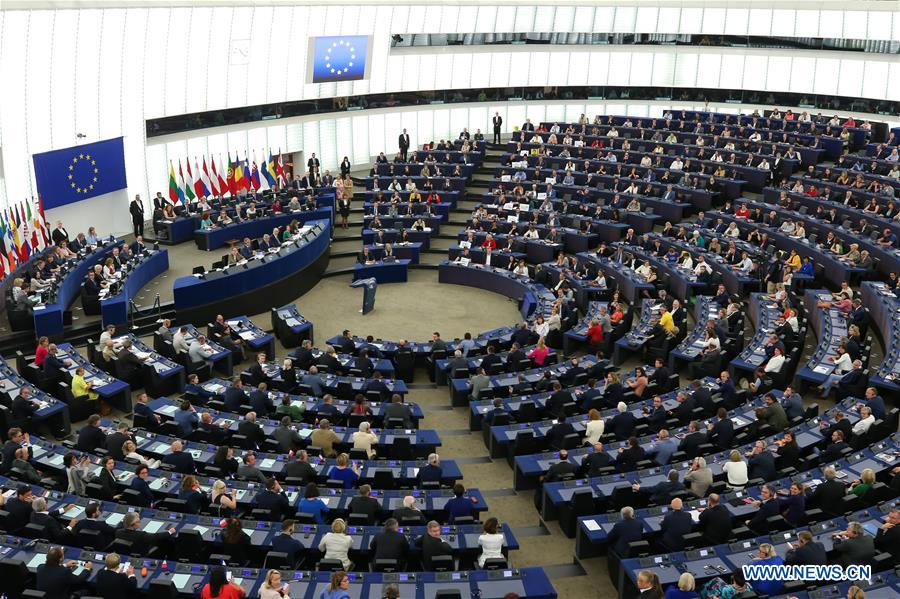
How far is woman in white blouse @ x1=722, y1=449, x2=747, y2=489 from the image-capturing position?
44.0ft

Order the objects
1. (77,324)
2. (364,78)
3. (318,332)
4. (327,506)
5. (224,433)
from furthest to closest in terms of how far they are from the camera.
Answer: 1. (364,78)
2. (318,332)
3. (77,324)
4. (224,433)
5. (327,506)

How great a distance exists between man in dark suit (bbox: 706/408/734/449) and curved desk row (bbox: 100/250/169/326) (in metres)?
15.0

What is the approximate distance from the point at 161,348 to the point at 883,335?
17.1 m

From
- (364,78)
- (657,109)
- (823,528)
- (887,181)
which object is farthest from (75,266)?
(657,109)

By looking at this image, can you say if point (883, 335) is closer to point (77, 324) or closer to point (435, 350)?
point (435, 350)

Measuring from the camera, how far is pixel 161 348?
66.6ft

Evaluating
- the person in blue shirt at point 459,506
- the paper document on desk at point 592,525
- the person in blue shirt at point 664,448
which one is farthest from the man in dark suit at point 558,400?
the person in blue shirt at point 459,506

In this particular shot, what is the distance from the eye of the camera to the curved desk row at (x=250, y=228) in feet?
96.0

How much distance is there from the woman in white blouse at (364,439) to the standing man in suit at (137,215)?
58.1ft

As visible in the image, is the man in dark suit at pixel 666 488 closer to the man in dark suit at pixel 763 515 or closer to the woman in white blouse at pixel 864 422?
the man in dark suit at pixel 763 515

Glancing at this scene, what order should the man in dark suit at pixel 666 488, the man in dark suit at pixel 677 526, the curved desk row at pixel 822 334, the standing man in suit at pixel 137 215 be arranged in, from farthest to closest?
the standing man in suit at pixel 137 215, the curved desk row at pixel 822 334, the man in dark suit at pixel 666 488, the man in dark suit at pixel 677 526

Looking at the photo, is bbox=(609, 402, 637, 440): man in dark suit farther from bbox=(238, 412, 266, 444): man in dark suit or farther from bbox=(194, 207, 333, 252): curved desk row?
bbox=(194, 207, 333, 252): curved desk row

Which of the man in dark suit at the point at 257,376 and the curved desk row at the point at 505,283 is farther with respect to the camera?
the curved desk row at the point at 505,283

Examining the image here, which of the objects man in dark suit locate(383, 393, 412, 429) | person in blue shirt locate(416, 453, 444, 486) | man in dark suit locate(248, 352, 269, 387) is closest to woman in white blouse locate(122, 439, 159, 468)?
man in dark suit locate(248, 352, 269, 387)
